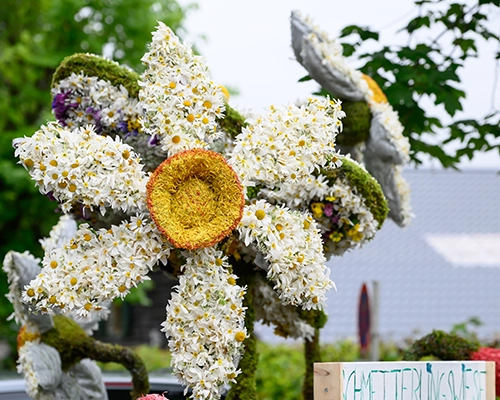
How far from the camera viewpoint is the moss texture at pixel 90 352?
146 inches

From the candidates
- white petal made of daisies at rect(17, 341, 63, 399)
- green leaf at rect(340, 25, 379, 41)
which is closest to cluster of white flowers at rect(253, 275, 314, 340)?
white petal made of daisies at rect(17, 341, 63, 399)

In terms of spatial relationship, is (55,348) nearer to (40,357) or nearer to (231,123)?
(40,357)

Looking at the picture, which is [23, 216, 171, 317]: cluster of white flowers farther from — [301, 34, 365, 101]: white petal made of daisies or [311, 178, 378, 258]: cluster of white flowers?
[301, 34, 365, 101]: white petal made of daisies

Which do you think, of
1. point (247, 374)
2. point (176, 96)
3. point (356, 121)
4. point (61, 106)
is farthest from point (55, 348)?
point (356, 121)

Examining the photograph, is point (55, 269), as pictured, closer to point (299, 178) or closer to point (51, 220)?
point (299, 178)

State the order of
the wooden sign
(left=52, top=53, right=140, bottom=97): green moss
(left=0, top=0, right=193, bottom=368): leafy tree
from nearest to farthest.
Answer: the wooden sign, (left=52, top=53, right=140, bottom=97): green moss, (left=0, top=0, right=193, bottom=368): leafy tree

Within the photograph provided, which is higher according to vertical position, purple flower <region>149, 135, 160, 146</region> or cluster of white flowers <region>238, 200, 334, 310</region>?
purple flower <region>149, 135, 160, 146</region>

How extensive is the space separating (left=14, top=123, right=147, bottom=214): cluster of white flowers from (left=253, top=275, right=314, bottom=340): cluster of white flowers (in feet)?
2.81

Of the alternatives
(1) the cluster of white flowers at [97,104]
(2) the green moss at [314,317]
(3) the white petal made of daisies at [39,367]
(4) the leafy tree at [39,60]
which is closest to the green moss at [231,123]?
(1) the cluster of white flowers at [97,104]

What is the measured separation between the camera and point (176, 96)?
289 centimetres

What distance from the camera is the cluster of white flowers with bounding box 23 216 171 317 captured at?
2756 mm

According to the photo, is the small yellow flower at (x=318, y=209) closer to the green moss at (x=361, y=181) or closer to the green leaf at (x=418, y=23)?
the green moss at (x=361, y=181)

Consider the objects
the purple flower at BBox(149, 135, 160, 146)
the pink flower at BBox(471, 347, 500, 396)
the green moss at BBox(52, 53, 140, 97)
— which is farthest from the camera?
the pink flower at BBox(471, 347, 500, 396)

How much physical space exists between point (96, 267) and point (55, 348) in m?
1.09
